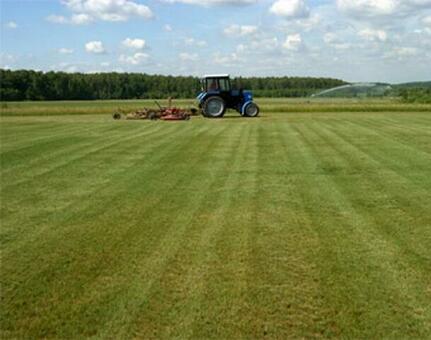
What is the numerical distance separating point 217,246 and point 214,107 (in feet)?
73.3

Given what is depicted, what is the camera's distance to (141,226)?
745 centimetres

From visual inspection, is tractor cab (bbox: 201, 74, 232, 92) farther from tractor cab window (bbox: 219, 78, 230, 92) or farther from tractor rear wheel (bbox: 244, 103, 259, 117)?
tractor rear wheel (bbox: 244, 103, 259, 117)

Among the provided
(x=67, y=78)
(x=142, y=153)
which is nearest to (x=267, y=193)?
(x=142, y=153)

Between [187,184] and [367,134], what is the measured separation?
1076 centimetres

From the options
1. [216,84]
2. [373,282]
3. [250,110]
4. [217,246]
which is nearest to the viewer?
[373,282]

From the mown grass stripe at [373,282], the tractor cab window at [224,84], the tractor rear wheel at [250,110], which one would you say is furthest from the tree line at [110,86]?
the mown grass stripe at [373,282]

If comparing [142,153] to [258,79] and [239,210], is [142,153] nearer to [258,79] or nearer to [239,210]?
[239,210]

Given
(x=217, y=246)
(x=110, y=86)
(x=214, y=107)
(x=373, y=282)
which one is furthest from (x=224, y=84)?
(x=110, y=86)

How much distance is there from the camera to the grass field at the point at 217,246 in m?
4.59

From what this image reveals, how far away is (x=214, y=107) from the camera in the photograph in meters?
28.5

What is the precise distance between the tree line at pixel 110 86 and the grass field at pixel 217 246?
→ 67375 mm

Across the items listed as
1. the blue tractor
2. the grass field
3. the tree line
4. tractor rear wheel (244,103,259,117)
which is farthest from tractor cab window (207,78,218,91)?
the tree line

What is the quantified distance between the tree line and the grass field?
67375mm

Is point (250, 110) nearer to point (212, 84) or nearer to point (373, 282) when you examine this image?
point (212, 84)
